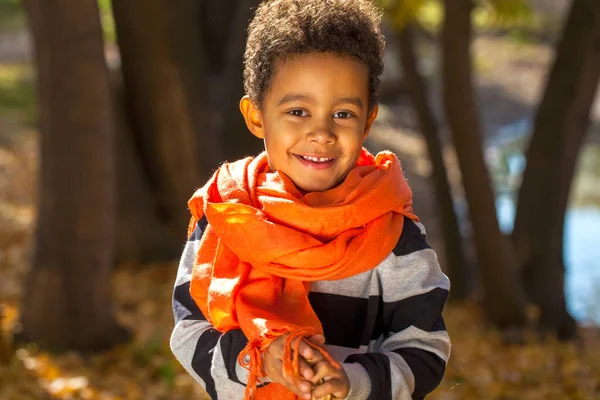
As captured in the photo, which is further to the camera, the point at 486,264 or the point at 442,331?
the point at 486,264

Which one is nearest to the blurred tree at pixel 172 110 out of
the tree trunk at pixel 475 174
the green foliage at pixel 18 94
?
the tree trunk at pixel 475 174

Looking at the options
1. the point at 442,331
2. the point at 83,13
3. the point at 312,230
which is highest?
the point at 83,13

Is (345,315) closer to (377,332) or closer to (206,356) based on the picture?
(377,332)

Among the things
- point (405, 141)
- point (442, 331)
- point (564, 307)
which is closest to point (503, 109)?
point (405, 141)

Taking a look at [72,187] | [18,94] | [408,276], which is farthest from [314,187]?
[18,94]

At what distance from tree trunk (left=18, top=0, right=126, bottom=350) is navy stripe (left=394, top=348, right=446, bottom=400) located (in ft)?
9.73

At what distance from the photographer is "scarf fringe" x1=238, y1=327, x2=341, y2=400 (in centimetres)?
188

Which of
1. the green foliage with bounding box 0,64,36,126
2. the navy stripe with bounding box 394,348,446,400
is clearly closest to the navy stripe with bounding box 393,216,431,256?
the navy stripe with bounding box 394,348,446,400

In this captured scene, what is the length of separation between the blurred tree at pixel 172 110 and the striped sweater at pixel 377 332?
3658 millimetres

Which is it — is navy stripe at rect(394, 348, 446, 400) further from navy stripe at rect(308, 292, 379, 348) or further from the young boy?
navy stripe at rect(308, 292, 379, 348)

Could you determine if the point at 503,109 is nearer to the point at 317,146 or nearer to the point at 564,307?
the point at 564,307

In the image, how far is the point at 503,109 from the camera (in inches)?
705

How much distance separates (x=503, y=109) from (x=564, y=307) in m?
11.4

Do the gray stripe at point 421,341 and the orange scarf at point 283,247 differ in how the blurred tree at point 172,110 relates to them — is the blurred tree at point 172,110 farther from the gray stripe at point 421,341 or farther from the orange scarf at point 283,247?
the gray stripe at point 421,341
